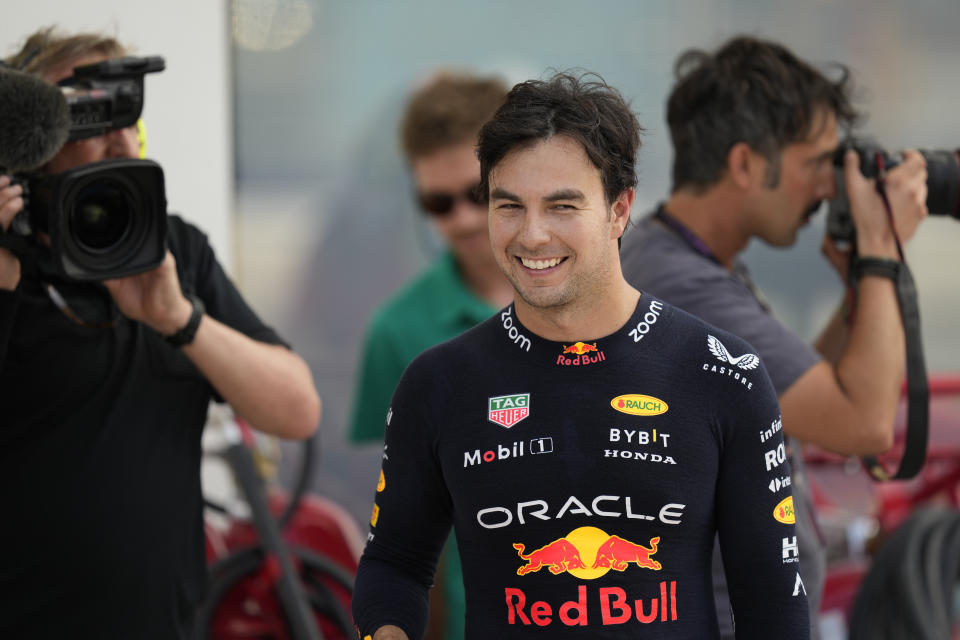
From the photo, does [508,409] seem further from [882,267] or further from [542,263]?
[882,267]

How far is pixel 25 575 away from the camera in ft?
5.51

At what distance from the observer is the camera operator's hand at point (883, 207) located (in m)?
1.95

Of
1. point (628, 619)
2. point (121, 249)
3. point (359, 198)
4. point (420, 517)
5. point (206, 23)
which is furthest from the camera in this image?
point (359, 198)

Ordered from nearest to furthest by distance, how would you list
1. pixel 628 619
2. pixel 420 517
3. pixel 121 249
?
pixel 628 619 < pixel 420 517 < pixel 121 249

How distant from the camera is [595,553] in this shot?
1.32 metres

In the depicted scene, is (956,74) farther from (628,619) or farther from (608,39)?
(628,619)

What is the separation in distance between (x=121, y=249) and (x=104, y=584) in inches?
20.3

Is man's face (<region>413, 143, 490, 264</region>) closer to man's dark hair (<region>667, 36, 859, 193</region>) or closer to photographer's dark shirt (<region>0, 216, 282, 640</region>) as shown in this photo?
man's dark hair (<region>667, 36, 859, 193</region>)

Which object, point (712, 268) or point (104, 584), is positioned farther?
point (712, 268)

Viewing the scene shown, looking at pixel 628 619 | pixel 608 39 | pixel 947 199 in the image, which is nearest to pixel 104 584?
pixel 628 619

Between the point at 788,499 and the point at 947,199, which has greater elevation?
the point at 947,199

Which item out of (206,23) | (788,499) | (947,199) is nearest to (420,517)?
(788,499)

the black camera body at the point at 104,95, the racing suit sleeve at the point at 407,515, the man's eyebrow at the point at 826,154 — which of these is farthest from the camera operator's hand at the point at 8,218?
the man's eyebrow at the point at 826,154

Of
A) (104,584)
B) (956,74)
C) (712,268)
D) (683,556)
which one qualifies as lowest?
(104,584)
